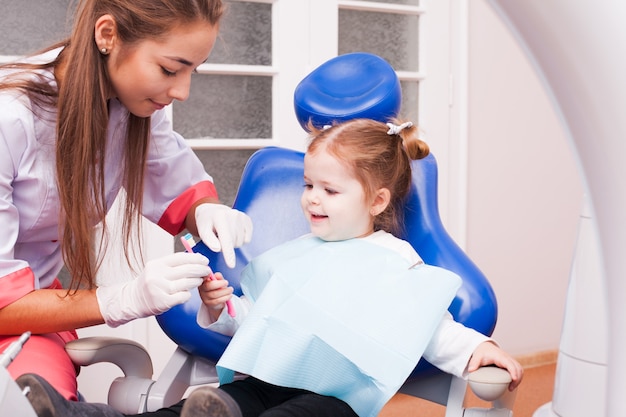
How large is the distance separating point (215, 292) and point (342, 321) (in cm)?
23

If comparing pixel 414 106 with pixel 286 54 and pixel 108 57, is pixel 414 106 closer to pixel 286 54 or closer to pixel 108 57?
pixel 286 54

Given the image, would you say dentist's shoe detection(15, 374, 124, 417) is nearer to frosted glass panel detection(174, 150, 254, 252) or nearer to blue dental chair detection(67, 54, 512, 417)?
blue dental chair detection(67, 54, 512, 417)

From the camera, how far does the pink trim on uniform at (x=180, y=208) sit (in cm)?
165

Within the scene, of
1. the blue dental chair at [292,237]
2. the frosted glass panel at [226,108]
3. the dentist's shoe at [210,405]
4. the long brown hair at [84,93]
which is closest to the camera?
the dentist's shoe at [210,405]

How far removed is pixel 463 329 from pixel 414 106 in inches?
74.3

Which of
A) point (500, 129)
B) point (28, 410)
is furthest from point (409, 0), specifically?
point (28, 410)

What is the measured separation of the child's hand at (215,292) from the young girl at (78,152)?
58 mm

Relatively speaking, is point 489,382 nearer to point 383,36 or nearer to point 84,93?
point 84,93

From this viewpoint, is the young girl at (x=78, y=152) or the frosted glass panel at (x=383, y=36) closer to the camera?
the young girl at (x=78, y=152)

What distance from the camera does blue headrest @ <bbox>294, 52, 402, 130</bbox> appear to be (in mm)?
1606

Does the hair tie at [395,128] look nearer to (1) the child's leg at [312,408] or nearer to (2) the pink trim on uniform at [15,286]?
(1) the child's leg at [312,408]

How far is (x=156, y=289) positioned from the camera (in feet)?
4.07

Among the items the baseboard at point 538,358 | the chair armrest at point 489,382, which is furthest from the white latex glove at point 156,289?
the baseboard at point 538,358

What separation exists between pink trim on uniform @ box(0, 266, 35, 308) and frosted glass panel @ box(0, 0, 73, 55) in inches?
47.0
